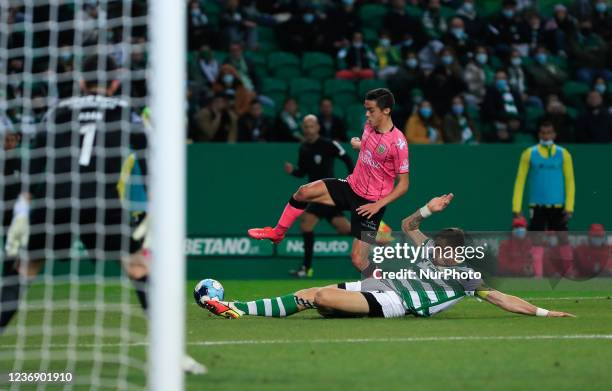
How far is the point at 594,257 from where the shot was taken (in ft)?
53.4

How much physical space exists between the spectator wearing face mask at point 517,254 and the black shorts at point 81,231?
8.80 m

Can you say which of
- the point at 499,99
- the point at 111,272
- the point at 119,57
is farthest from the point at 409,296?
the point at 499,99

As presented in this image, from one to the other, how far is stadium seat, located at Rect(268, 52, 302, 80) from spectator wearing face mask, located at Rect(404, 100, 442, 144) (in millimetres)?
2456

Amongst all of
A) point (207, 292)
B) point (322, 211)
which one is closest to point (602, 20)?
point (322, 211)

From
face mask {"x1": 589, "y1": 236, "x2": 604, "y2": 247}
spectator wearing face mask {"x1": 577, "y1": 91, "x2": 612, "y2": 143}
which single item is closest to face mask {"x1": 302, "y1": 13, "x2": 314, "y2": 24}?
spectator wearing face mask {"x1": 577, "y1": 91, "x2": 612, "y2": 143}

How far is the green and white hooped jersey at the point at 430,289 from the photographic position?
1019 cm

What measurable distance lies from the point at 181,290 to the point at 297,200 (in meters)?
6.73

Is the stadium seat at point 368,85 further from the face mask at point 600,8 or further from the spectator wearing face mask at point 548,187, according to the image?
the face mask at point 600,8

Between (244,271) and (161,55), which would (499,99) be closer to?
(244,271)

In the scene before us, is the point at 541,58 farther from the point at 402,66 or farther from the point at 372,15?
the point at 372,15

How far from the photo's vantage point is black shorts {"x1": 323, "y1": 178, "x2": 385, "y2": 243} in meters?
12.4

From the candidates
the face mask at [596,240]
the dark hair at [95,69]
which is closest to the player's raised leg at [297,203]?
the dark hair at [95,69]

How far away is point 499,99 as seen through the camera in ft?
65.4

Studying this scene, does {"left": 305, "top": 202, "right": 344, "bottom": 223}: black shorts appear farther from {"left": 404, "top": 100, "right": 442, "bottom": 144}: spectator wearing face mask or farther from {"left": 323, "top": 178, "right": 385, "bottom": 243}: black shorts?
{"left": 323, "top": 178, "right": 385, "bottom": 243}: black shorts
